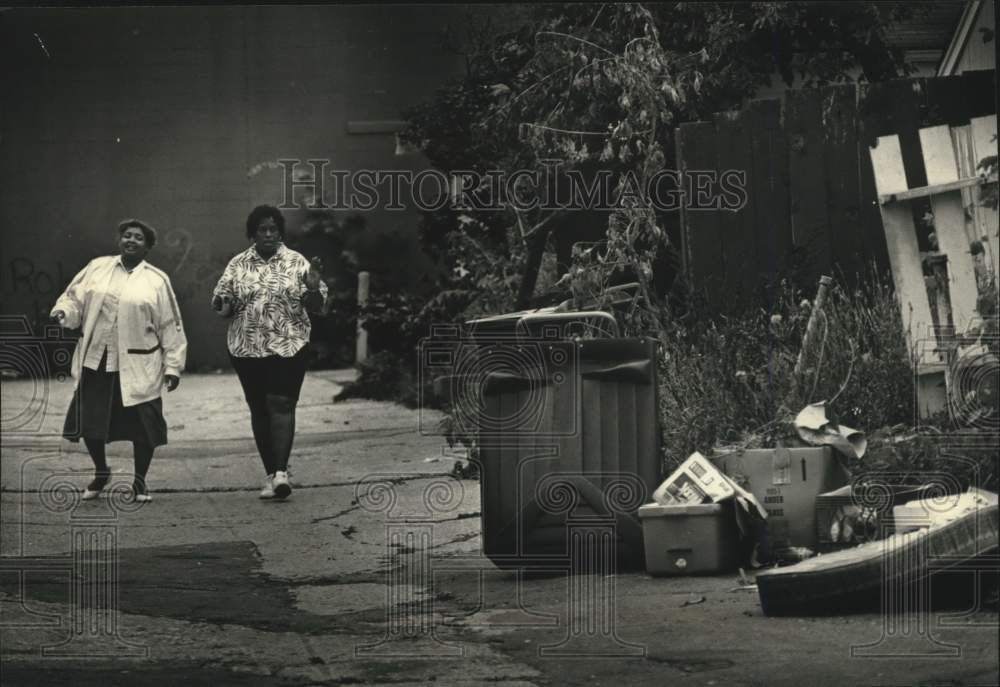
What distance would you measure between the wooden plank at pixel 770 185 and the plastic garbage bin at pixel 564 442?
6.08 ft

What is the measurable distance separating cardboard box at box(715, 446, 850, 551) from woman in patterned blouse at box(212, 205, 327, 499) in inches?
97.5

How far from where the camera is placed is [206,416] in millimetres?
7867

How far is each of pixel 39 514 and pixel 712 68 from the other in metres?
4.38

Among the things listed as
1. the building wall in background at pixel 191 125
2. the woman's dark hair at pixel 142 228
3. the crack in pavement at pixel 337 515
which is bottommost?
the crack in pavement at pixel 337 515

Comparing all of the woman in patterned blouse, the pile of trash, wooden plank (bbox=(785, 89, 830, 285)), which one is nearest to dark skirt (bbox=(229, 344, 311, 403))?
the woman in patterned blouse

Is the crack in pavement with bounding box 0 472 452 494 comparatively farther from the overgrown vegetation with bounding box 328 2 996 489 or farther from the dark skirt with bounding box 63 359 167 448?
the overgrown vegetation with bounding box 328 2 996 489

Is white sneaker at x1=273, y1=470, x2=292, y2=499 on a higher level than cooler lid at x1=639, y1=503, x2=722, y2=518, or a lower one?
higher

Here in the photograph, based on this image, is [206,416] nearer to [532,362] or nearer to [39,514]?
[39,514]

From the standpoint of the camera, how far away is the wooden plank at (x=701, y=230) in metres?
7.71

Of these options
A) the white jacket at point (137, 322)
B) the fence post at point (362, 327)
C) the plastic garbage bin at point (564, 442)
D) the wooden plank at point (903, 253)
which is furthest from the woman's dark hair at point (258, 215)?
the wooden plank at point (903, 253)

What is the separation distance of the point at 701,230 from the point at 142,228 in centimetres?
292

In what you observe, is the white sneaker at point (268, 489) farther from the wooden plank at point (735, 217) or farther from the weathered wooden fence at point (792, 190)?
the wooden plank at point (735, 217)

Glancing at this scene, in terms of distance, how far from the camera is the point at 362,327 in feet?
24.9

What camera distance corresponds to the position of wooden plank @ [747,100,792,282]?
7.66m
